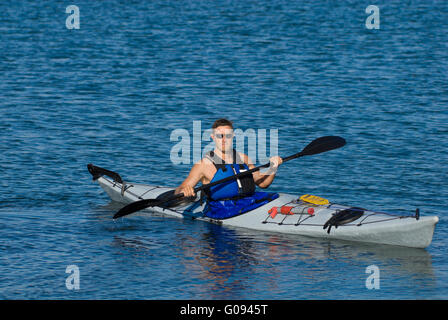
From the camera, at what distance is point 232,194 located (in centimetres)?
1202

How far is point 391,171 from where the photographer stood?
1577 centimetres

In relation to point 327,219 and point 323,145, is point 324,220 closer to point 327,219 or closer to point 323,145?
point 327,219

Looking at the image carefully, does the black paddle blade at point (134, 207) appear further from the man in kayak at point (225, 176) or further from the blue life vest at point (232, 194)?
the blue life vest at point (232, 194)

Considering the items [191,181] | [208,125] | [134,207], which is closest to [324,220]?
[191,181]

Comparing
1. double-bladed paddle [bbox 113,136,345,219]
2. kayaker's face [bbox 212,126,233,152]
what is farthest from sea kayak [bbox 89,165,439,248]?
kayaker's face [bbox 212,126,233,152]

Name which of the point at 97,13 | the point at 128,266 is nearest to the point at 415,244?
the point at 128,266

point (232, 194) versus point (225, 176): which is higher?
point (225, 176)

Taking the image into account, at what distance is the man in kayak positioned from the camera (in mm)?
11555

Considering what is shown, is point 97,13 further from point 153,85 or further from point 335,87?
point 335,87

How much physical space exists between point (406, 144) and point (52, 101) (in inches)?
364

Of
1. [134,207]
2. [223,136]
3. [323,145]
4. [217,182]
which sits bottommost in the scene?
[134,207]

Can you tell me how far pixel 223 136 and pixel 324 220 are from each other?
1787 mm
